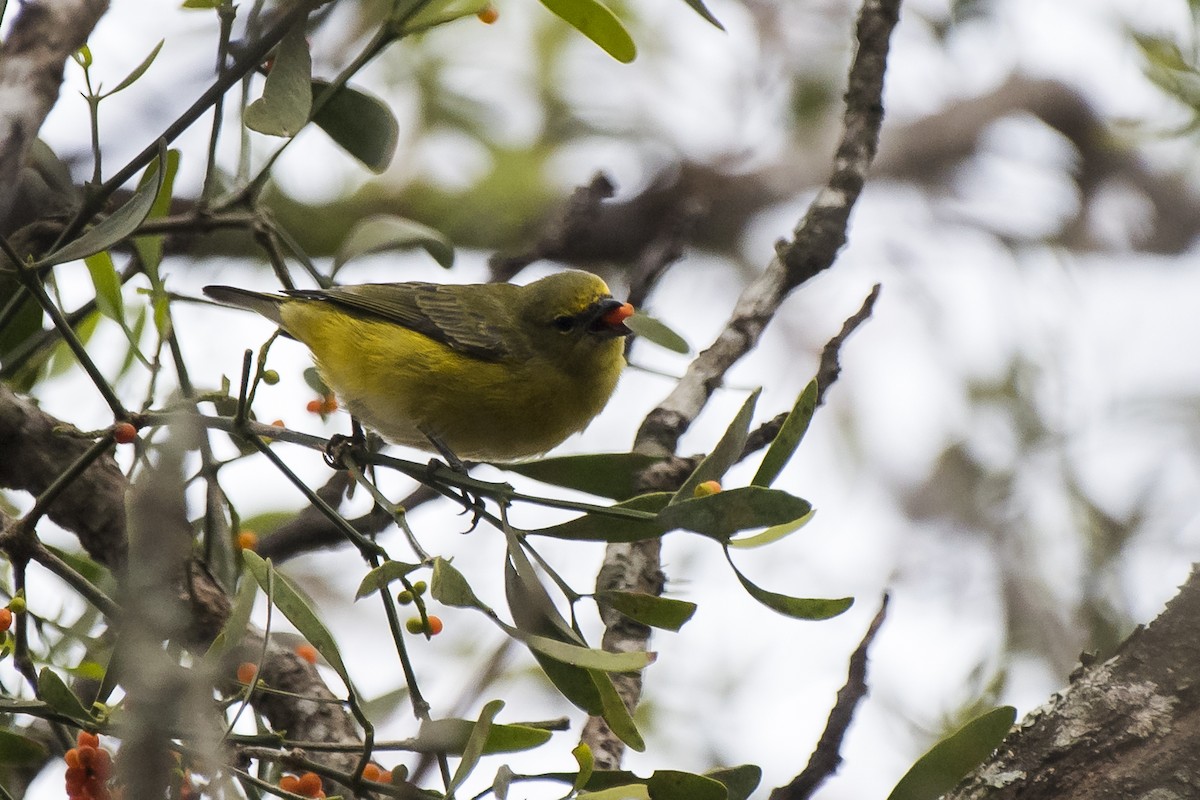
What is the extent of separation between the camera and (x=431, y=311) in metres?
3.93

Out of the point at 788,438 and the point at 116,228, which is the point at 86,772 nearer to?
the point at 116,228

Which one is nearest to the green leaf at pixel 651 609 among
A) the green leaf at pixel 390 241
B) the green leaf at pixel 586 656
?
the green leaf at pixel 586 656

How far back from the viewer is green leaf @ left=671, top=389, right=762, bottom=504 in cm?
180

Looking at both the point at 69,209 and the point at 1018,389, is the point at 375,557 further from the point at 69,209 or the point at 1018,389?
the point at 1018,389

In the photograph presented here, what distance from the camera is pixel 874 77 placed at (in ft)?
9.87

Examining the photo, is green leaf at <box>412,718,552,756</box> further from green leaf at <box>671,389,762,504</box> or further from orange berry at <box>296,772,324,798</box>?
green leaf at <box>671,389,762,504</box>

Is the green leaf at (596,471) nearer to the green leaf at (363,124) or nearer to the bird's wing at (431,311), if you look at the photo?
the green leaf at (363,124)

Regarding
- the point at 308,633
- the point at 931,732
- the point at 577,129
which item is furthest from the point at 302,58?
the point at 577,129

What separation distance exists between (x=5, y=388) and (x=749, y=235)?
16.2 feet

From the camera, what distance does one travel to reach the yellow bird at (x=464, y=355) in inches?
137

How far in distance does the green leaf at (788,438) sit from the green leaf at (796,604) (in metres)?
0.14

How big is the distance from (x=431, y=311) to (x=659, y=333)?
1352 millimetres

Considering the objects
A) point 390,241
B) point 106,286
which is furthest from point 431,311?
point 106,286

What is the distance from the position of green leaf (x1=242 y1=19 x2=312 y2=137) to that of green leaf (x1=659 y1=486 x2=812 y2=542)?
100 centimetres
